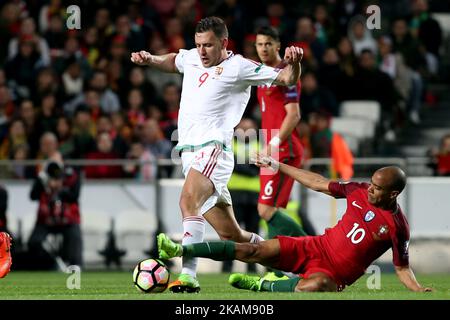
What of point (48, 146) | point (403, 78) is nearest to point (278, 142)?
point (48, 146)

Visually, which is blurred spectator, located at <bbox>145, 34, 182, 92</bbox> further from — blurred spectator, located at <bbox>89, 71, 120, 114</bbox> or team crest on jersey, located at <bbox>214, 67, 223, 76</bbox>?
team crest on jersey, located at <bbox>214, 67, 223, 76</bbox>

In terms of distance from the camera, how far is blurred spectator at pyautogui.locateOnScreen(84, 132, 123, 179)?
17.0 meters

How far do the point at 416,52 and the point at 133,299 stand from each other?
41.4 feet

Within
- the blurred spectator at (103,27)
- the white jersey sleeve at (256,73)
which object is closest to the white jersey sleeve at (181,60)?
the white jersey sleeve at (256,73)

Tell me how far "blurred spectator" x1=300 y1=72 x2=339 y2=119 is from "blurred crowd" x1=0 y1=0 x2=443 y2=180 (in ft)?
0.05

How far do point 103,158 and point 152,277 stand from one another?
768cm

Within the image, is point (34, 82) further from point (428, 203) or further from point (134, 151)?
point (428, 203)

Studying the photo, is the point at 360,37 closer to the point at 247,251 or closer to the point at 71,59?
the point at 71,59

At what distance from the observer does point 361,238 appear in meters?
10.1

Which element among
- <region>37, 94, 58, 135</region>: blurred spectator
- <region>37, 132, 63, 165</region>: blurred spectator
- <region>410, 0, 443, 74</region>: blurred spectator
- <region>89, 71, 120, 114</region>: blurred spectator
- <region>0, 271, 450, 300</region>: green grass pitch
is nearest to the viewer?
<region>0, 271, 450, 300</region>: green grass pitch

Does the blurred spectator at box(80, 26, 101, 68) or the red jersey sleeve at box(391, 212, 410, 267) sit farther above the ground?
the blurred spectator at box(80, 26, 101, 68)

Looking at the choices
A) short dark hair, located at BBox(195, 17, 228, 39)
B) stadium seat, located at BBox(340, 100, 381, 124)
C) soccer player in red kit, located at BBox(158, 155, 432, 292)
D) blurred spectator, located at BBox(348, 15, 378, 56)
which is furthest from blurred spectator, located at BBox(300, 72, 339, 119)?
soccer player in red kit, located at BBox(158, 155, 432, 292)

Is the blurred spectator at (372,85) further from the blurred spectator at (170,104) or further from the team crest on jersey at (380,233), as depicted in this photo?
the team crest on jersey at (380,233)

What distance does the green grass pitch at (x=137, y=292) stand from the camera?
9336 millimetres
